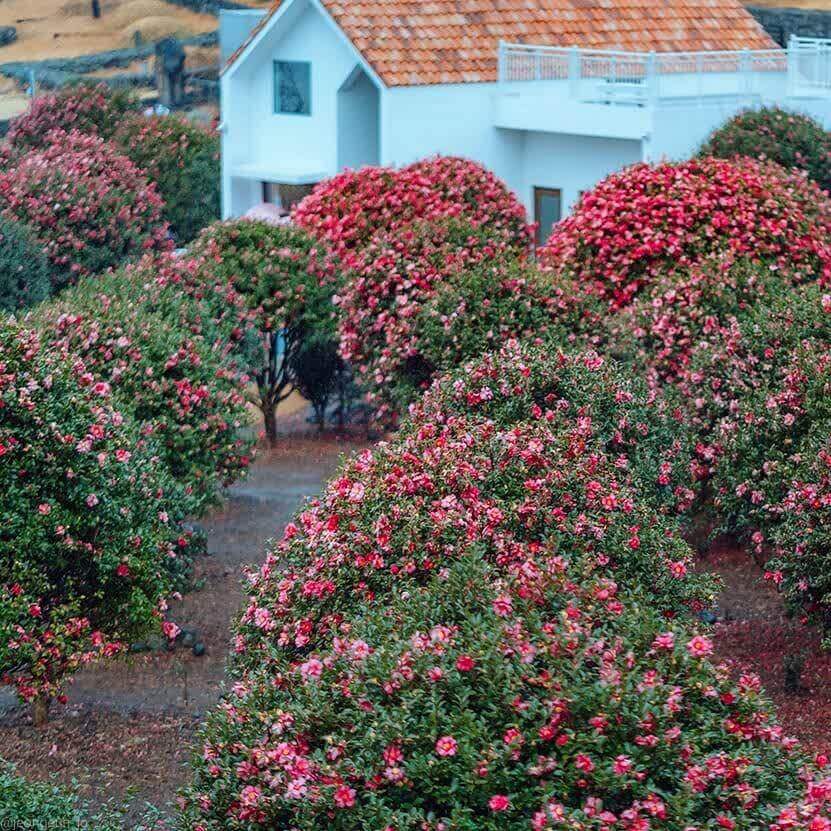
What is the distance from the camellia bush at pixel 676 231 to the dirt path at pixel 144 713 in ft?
15.9

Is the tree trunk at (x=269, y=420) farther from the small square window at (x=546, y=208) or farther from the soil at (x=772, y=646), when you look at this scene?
the small square window at (x=546, y=208)

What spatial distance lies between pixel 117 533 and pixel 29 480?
0.74 metres

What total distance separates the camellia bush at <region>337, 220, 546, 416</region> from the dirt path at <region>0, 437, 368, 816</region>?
2.39 metres

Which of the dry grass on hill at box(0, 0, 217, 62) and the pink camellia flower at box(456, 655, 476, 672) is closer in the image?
the pink camellia flower at box(456, 655, 476, 672)

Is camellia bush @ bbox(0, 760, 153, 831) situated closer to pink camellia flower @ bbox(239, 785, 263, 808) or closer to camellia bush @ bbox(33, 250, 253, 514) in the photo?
pink camellia flower @ bbox(239, 785, 263, 808)

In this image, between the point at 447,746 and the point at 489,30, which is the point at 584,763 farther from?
the point at 489,30

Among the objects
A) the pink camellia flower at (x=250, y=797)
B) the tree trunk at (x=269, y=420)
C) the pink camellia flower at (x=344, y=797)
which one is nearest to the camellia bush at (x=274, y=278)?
the tree trunk at (x=269, y=420)

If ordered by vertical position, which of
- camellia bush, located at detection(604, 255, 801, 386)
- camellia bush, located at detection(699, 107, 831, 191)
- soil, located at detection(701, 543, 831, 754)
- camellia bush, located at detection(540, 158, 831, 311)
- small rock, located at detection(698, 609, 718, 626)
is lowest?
soil, located at detection(701, 543, 831, 754)

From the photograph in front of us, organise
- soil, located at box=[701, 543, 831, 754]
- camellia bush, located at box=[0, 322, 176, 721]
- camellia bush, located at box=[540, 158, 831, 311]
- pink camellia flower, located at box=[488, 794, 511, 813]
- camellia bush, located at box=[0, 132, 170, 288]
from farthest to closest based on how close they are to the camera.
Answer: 1. camellia bush, located at box=[0, 132, 170, 288]
2. camellia bush, located at box=[540, 158, 831, 311]
3. soil, located at box=[701, 543, 831, 754]
4. camellia bush, located at box=[0, 322, 176, 721]
5. pink camellia flower, located at box=[488, 794, 511, 813]

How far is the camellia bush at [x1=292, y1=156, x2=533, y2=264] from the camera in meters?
20.2

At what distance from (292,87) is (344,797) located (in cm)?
2758

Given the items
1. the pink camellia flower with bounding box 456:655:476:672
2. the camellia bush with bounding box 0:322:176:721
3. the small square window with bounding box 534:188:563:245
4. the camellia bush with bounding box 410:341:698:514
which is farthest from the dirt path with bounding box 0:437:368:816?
the small square window with bounding box 534:188:563:245

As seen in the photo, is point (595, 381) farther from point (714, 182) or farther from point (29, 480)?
point (714, 182)

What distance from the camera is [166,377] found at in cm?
1318
